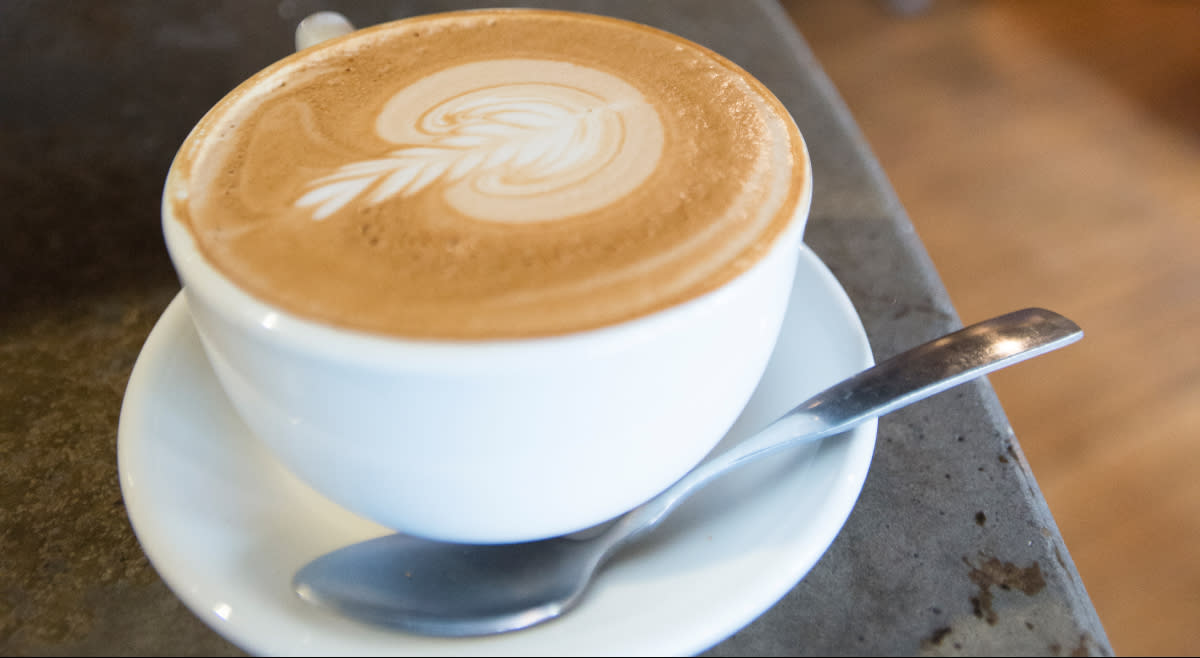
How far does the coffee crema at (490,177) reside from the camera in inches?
16.8

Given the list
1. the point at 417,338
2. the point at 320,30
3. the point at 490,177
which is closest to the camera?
the point at 417,338

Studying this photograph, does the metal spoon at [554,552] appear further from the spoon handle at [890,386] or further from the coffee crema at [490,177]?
the coffee crema at [490,177]

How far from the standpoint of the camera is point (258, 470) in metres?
0.59

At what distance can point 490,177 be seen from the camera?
530 mm

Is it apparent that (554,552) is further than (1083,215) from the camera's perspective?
No

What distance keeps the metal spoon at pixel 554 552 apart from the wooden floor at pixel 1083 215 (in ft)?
0.81

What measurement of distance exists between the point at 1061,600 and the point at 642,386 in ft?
1.18

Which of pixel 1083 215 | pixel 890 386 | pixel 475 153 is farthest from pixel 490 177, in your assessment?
pixel 1083 215

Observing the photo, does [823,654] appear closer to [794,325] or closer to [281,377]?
[794,325]

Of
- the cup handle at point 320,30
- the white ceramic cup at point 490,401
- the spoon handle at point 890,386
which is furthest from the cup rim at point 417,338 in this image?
the cup handle at point 320,30

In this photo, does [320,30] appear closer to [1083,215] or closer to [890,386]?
[890,386]

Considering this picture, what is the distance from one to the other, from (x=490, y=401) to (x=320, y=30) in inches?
19.7

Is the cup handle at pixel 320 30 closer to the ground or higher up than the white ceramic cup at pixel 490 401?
higher up

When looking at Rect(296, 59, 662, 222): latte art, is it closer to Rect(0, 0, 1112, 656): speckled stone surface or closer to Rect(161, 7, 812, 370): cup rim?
Rect(161, 7, 812, 370): cup rim
